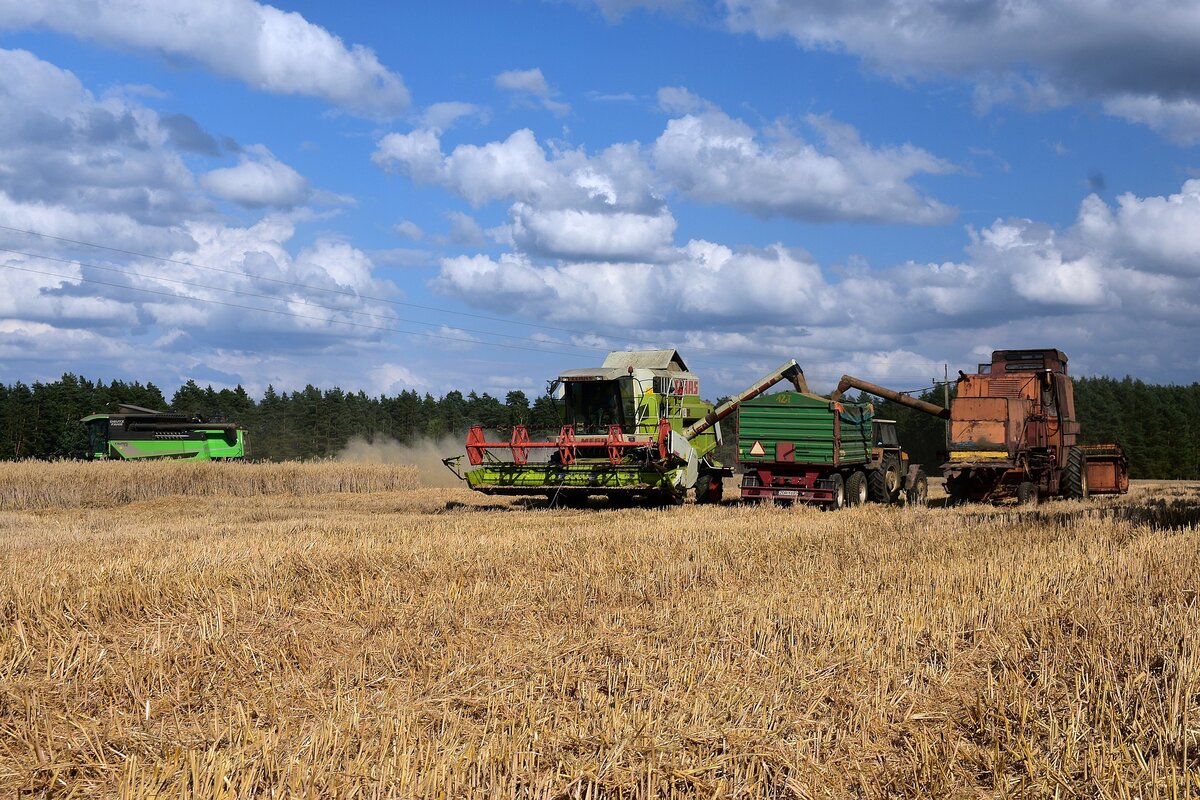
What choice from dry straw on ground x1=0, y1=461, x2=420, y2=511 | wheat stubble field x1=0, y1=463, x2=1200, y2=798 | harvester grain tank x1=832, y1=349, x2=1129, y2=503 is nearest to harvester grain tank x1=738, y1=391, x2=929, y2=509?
harvester grain tank x1=832, y1=349, x2=1129, y2=503

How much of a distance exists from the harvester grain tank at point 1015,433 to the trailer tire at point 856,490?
1.50 meters

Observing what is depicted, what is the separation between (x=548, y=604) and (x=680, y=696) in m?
2.82

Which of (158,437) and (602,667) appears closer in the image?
(602,667)

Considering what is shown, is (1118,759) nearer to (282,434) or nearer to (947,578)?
(947,578)

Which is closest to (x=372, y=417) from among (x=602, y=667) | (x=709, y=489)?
(x=709, y=489)

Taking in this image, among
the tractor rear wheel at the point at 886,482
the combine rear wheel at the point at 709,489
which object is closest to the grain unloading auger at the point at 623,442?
the combine rear wheel at the point at 709,489

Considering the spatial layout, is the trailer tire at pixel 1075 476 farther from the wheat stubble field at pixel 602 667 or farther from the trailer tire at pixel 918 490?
the wheat stubble field at pixel 602 667

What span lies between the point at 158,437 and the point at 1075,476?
23810 mm

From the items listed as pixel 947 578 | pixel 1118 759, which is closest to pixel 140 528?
pixel 947 578

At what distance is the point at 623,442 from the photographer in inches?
747

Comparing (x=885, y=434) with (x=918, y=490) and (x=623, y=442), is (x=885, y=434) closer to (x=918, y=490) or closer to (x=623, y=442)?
(x=918, y=490)

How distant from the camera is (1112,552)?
10430mm

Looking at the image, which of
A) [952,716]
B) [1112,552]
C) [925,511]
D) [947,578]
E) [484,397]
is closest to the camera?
[952,716]

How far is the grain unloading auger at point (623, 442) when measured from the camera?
62.2 ft
